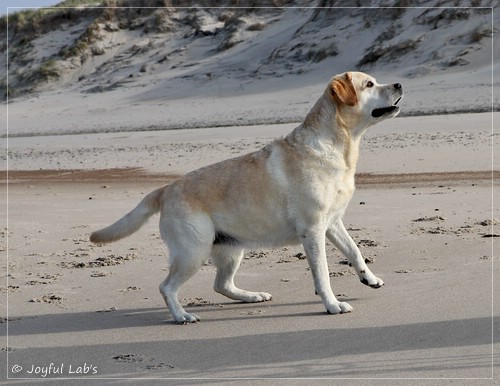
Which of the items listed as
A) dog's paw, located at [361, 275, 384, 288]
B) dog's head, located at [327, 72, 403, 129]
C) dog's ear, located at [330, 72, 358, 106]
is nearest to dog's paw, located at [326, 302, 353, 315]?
dog's paw, located at [361, 275, 384, 288]

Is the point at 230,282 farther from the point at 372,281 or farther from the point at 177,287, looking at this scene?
the point at 372,281

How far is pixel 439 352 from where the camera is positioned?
16.5 feet

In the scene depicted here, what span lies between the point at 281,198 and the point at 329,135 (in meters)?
0.56

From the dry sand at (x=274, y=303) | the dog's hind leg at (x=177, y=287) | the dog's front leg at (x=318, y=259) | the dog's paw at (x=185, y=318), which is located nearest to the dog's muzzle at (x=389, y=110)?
the dog's front leg at (x=318, y=259)

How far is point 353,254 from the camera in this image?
21.2 feet

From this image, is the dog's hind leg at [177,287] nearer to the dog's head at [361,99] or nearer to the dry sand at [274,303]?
the dry sand at [274,303]

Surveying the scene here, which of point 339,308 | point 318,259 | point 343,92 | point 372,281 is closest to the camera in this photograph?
point 339,308

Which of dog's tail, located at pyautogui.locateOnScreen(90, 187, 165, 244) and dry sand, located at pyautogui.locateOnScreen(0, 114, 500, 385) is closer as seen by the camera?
dry sand, located at pyautogui.locateOnScreen(0, 114, 500, 385)

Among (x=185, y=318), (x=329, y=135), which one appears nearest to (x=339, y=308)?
(x=185, y=318)

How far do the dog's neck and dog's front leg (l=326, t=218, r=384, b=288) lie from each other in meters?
0.47

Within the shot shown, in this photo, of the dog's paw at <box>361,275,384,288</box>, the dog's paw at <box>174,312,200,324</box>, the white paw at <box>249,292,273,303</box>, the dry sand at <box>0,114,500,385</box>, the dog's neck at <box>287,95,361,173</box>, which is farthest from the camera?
the white paw at <box>249,292,273,303</box>

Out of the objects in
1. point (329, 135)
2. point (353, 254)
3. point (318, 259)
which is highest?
point (329, 135)

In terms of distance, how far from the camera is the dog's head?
249 inches

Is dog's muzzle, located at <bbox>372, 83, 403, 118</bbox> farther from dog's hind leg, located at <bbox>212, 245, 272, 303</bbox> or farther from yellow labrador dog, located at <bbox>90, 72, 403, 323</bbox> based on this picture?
dog's hind leg, located at <bbox>212, 245, 272, 303</bbox>
